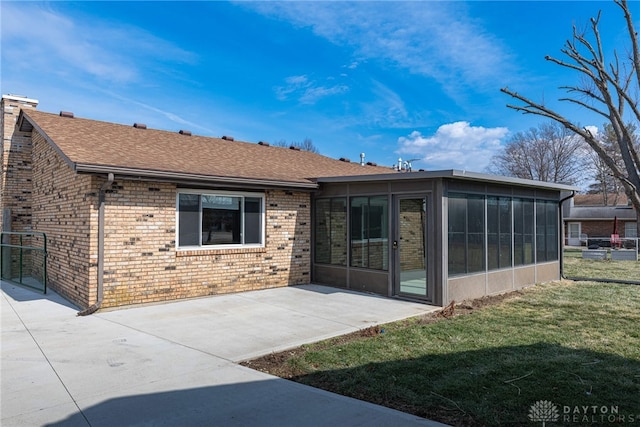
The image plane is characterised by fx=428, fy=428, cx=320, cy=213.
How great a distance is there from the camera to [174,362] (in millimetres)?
5105

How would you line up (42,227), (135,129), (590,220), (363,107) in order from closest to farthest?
1. (42,227)
2. (135,129)
3. (363,107)
4. (590,220)

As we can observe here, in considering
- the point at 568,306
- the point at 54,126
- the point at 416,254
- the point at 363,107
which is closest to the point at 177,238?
the point at 54,126

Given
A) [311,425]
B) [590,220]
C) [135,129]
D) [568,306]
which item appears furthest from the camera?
[590,220]

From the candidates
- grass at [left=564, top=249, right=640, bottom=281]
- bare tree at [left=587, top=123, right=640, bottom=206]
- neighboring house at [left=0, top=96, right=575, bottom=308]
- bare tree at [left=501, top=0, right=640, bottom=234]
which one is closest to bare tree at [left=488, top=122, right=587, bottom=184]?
bare tree at [left=587, top=123, right=640, bottom=206]

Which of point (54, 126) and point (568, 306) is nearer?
point (568, 306)

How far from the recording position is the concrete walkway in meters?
3.67

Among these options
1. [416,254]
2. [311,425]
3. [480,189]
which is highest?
[480,189]

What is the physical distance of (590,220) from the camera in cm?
3375

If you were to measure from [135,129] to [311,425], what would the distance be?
35.6 ft

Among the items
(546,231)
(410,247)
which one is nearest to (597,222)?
(546,231)

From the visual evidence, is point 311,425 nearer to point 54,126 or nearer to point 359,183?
point 359,183

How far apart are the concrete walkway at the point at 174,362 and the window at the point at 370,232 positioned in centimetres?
112

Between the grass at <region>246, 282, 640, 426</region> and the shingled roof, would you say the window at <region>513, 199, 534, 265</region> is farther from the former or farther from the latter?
the shingled roof

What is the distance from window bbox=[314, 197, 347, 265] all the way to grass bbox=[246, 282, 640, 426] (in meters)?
3.60
